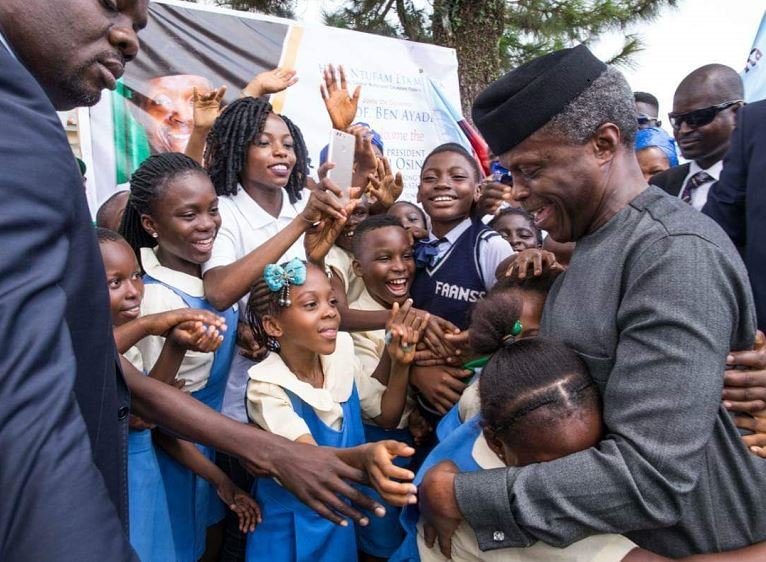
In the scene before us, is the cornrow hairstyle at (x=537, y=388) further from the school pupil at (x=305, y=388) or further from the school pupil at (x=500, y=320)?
the school pupil at (x=305, y=388)

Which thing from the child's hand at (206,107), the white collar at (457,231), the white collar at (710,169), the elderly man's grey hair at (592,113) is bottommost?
the white collar at (457,231)

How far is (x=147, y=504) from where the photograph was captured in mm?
2107

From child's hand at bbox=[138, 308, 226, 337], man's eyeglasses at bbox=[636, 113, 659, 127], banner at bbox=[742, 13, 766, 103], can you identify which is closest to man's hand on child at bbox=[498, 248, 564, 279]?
child's hand at bbox=[138, 308, 226, 337]

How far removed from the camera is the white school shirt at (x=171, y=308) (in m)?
2.36

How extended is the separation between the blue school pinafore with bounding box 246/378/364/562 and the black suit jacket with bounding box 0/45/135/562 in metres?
1.35

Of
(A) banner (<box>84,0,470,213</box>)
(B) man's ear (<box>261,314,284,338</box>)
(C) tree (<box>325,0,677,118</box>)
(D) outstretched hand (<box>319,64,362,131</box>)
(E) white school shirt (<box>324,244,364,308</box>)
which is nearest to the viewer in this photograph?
(B) man's ear (<box>261,314,284,338</box>)

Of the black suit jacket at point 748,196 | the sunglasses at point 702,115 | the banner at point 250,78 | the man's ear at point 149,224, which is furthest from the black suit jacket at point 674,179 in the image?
the banner at point 250,78

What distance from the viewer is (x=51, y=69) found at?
1.03m

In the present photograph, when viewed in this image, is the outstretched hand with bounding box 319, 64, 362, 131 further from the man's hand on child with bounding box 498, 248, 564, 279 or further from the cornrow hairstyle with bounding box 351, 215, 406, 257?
the man's hand on child with bounding box 498, 248, 564, 279

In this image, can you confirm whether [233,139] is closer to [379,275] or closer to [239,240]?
[239,240]

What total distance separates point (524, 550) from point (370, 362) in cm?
140

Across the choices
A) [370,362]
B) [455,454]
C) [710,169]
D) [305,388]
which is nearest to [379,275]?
[370,362]

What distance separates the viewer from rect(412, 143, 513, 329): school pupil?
267 cm

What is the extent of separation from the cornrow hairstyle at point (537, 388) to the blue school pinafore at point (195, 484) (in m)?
1.37
